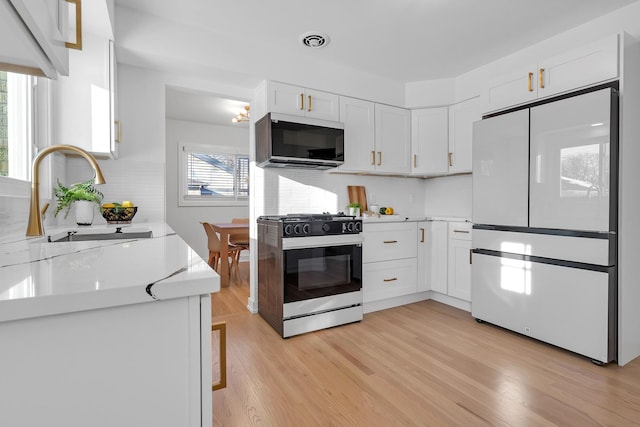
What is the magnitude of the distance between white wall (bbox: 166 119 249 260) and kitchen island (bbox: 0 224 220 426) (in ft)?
17.4

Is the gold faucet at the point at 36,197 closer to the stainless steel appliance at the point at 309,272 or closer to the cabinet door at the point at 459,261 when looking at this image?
the stainless steel appliance at the point at 309,272

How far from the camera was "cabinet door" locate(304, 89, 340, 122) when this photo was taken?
308 cm

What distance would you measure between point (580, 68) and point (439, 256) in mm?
2012

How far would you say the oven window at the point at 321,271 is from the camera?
2.61 meters

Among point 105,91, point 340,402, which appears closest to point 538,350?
point 340,402

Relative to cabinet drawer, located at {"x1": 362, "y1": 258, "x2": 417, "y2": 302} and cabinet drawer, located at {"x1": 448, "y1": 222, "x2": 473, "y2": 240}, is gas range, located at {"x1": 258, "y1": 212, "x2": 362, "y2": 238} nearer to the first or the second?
cabinet drawer, located at {"x1": 362, "y1": 258, "x2": 417, "y2": 302}

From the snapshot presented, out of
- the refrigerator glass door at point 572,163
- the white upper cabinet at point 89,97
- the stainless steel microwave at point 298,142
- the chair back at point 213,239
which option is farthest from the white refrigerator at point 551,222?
the chair back at point 213,239

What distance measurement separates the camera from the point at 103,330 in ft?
1.71

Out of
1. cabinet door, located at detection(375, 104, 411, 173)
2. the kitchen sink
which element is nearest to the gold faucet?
the kitchen sink

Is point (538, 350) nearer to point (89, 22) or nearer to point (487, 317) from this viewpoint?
point (487, 317)

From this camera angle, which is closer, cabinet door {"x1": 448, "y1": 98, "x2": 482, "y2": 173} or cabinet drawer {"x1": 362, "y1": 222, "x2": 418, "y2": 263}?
cabinet drawer {"x1": 362, "y1": 222, "x2": 418, "y2": 263}

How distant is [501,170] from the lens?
266cm

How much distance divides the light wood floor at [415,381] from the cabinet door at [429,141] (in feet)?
5.68

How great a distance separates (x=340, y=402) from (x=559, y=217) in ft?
6.45
